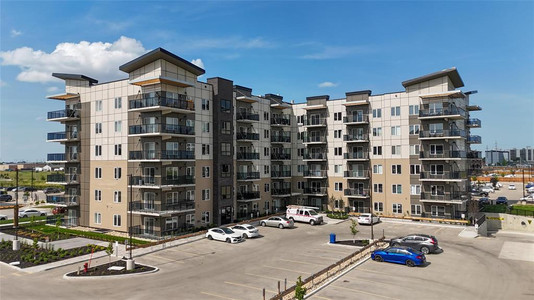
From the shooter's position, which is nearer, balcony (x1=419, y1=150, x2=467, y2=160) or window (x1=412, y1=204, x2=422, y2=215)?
balcony (x1=419, y1=150, x2=467, y2=160)

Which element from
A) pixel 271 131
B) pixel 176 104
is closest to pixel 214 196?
pixel 176 104

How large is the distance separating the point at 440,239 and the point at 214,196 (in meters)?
28.0

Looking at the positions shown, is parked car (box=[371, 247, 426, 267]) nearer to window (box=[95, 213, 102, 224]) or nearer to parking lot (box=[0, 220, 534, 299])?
parking lot (box=[0, 220, 534, 299])

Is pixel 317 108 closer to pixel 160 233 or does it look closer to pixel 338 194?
pixel 338 194

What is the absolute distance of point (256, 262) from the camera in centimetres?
3167

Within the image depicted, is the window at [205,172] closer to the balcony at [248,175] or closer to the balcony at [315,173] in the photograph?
the balcony at [248,175]

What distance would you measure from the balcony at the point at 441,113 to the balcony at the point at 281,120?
21623 millimetres

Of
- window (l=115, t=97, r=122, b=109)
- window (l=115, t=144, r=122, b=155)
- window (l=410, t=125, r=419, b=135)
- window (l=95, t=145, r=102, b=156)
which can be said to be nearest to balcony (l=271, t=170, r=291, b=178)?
window (l=410, t=125, r=419, b=135)

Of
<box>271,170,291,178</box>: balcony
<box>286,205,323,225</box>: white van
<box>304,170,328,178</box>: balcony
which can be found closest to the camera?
<box>286,205,323,225</box>: white van

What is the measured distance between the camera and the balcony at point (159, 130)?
41.5 m

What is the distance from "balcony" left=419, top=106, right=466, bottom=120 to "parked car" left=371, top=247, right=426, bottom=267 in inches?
1024

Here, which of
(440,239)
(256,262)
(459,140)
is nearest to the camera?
(256,262)

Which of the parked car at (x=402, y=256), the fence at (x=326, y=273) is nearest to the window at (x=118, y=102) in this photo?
the fence at (x=326, y=273)

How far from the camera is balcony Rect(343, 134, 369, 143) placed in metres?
57.4
